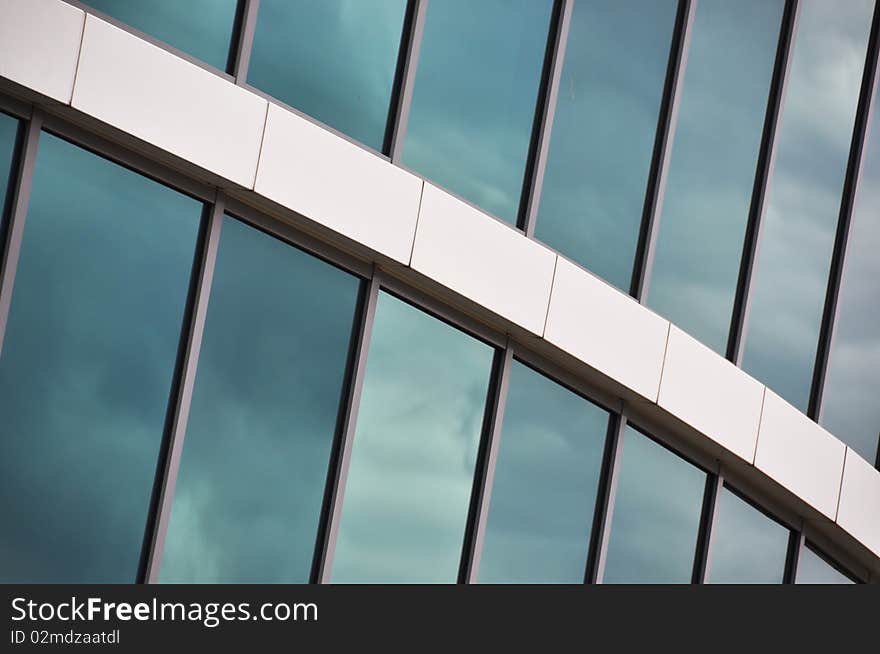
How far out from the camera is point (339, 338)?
1112 cm

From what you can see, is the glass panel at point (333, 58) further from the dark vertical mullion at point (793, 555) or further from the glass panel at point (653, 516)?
the dark vertical mullion at point (793, 555)

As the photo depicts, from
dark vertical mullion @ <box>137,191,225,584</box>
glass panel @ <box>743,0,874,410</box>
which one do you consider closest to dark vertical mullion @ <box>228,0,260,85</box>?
dark vertical mullion @ <box>137,191,225,584</box>

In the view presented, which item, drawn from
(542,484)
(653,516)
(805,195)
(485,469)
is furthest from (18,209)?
(805,195)

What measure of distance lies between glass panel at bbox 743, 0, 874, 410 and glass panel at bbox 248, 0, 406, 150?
4.76 metres

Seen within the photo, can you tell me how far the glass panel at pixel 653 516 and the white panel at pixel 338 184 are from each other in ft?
11.5

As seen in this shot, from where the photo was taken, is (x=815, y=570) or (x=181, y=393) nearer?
(x=181, y=393)

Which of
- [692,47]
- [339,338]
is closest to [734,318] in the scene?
[692,47]

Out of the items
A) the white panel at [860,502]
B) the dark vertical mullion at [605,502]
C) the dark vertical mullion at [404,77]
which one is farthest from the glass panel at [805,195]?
the dark vertical mullion at [404,77]

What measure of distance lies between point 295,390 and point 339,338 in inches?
23.3

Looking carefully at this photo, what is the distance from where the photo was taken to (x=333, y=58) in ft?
36.8

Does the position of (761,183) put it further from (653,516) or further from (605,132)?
(653,516)

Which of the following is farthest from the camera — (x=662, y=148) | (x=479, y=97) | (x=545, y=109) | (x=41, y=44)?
(x=662, y=148)

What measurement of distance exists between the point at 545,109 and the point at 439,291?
2.05 metres

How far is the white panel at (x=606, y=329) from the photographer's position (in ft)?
39.9
